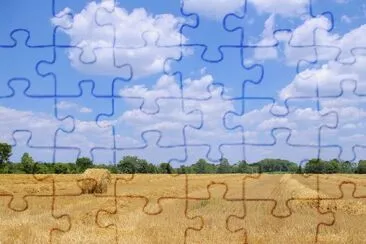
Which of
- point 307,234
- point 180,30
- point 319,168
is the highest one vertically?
point 180,30

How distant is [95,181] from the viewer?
18.6 metres

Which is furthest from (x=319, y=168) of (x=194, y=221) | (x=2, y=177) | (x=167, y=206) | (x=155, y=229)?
(x=2, y=177)

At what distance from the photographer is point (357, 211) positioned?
566 inches

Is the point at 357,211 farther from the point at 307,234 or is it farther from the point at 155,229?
the point at 155,229

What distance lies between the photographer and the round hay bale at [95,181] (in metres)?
18.9

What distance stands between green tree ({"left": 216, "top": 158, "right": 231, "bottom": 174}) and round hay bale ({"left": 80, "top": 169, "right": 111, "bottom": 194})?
9.47 meters

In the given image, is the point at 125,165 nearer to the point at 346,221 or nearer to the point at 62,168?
the point at 346,221

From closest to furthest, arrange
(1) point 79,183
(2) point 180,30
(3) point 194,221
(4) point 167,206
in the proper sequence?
(2) point 180,30 → (3) point 194,221 → (4) point 167,206 → (1) point 79,183

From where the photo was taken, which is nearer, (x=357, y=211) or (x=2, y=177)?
(x=357, y=211)

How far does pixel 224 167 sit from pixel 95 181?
10.1 meters

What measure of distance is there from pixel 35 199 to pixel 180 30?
1034 cm

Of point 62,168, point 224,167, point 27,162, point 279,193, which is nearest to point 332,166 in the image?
point 224,167

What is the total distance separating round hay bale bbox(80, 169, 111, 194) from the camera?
18859 mm

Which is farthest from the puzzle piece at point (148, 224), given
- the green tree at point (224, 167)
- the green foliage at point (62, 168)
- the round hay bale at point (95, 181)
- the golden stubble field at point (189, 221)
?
the round hay bale at point (95, 181)
